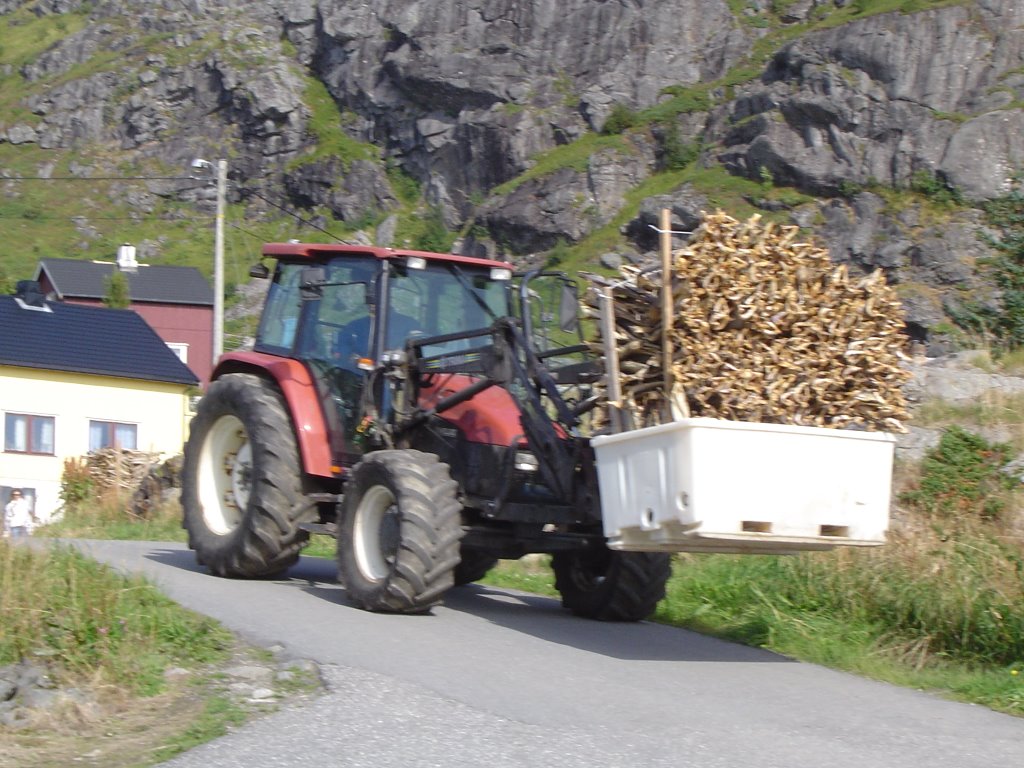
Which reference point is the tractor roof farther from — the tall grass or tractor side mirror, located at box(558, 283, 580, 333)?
the tall grass

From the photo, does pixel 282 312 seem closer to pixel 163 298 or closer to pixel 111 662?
pixel 111 662

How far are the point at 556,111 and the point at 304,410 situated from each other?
3212 inches

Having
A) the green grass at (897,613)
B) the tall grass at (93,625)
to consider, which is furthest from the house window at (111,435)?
the tall grass at (93,625)

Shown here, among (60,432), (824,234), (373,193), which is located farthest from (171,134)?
(60,432)

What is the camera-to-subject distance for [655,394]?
7.57 metres

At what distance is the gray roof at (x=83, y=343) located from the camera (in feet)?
131

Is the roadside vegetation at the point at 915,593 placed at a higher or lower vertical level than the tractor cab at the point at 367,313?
lower

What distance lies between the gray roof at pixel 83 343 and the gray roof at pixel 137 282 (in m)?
21.6

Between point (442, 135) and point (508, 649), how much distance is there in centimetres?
8674

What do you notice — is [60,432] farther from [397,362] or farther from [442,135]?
[442,135]

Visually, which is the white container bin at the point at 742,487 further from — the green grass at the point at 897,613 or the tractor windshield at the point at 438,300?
the tractor windshield at the point at 438,300

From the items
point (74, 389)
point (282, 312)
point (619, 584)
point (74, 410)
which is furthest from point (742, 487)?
point (74, 389)

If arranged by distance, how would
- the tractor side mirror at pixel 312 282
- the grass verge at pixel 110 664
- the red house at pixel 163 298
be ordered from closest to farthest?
the grass verge at pixel 110 664 → the tractor side mirror at pixel 312 282 → the red house at pixel 163 298

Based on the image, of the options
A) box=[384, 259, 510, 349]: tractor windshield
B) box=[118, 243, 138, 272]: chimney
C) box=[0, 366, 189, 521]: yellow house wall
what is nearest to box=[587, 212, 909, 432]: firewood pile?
box=[384, 259, 510, 349]: tractor windshield
